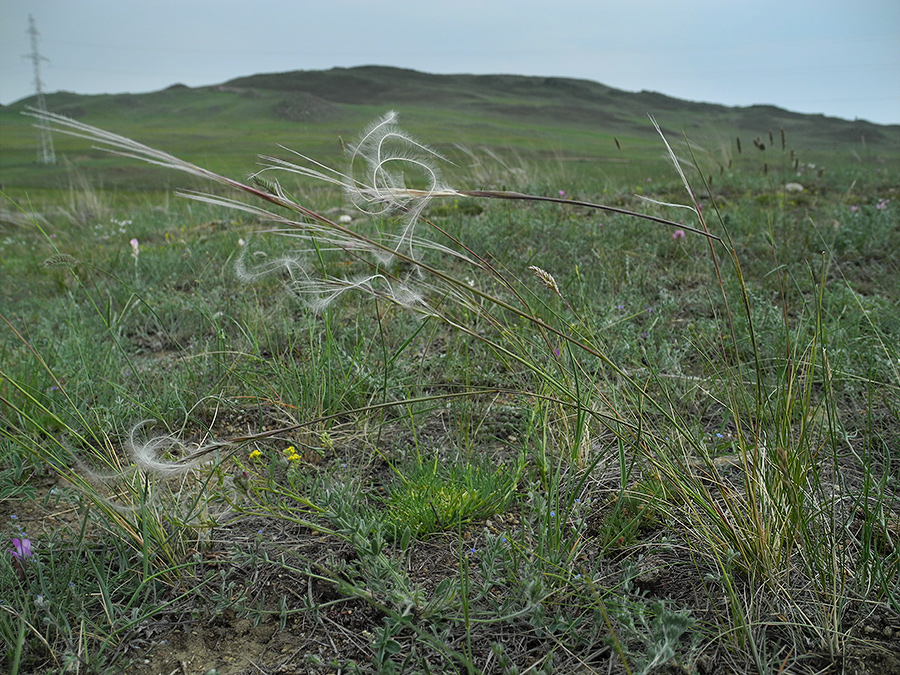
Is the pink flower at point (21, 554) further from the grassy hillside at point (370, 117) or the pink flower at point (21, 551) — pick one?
the grassy hillside at point (370, 117)

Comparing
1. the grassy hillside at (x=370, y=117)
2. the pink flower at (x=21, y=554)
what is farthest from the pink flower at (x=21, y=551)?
the grassy hillside at (x=370, y=117)

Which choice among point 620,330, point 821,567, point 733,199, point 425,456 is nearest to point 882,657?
point 821,567

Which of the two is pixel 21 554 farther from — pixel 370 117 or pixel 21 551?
pixel 370 117

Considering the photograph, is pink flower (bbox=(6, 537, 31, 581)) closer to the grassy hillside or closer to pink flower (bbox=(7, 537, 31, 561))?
pink flower (bbox=(7, 537, 31, 561))

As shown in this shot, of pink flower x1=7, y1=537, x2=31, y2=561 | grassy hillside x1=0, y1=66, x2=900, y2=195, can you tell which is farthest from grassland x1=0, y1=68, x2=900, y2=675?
grassy hillside x1=0, y1=66, x2=900, y2=195

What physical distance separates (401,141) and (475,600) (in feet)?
3.62

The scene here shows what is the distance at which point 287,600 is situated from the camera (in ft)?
5.00

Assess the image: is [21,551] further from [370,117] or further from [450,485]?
[370,117]

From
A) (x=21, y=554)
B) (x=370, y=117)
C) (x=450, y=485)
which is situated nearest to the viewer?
(x=21, y=554)

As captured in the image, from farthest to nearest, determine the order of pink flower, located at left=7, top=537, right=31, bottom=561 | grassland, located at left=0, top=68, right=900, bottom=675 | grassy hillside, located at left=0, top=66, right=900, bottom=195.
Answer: grassy hillside, located at left=0, top=66, right=900, bottom=195
pink flower, located at left=7, top=537, right=31, bottom=561
grassland, located at left=0, top=68, right=900, bottom=675

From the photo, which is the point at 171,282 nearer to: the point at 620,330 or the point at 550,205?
the point at 620,330

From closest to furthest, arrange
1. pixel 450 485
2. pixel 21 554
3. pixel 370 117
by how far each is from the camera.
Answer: pixel 21 554 → pixel 450 485 → pixel 370 117

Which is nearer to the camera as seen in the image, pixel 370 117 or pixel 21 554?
pixel 21 554

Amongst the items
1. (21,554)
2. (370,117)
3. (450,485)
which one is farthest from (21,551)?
(370,117)
